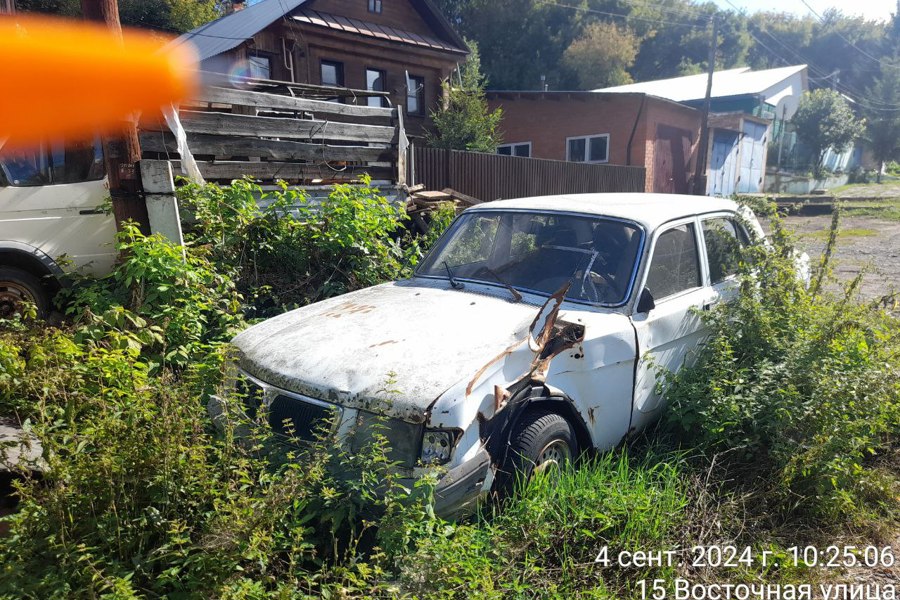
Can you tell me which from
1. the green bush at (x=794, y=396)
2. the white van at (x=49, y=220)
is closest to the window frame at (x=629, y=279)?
the green bush at (x=794, y=396)

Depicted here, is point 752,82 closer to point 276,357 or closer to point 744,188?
point 744,188

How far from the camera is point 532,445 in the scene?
314 cm

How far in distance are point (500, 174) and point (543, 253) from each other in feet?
32.2

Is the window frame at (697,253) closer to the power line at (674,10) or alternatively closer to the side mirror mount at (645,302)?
the side mirror mount at (645,302)

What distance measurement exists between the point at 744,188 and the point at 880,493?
29055 millimetres

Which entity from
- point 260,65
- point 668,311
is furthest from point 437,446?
point 260,65

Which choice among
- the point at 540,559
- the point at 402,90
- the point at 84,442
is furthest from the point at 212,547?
the point at 402,90

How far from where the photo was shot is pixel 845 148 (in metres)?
36.3

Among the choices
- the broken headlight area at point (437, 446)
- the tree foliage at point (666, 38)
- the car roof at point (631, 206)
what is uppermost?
the tree foliage at point (666, 38)

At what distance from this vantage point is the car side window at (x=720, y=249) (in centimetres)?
461

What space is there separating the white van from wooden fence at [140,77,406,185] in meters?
0.63

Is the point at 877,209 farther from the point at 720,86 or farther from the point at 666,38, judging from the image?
the point at 666,38

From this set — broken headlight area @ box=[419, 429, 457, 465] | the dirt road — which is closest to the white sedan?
broken headlight area @ box=[419, 429, 457, 465]

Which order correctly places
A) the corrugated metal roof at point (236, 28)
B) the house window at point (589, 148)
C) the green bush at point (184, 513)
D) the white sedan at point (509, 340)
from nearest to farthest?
the green bush at point (184, 513) < the white sedan at point (509, 340) < the corrugated metal roof at point (236, 28) < the house window at point (589, 148)
